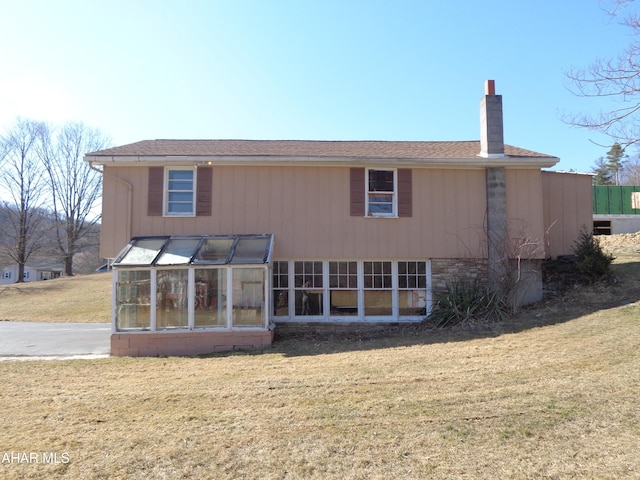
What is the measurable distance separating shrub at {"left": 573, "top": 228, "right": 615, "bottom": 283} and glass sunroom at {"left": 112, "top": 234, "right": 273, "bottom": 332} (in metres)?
8.57

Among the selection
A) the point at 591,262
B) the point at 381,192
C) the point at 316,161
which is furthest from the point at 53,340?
the point at 591,262

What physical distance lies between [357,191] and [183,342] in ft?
18.6

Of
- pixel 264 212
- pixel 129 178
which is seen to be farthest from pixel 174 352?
pixel 129 178

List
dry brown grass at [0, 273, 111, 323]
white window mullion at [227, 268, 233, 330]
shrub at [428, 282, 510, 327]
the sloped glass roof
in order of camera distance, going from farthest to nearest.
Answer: dry brown grass at [0, 273, 111, 323] < shrub at [428, 282, 510, 327] < the sloped glass roof < white window mullion at [227, 268, 233, 330]

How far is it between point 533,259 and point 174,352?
368 inches

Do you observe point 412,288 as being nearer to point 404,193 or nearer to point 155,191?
point 404,193

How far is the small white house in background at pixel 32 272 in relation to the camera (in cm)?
6179

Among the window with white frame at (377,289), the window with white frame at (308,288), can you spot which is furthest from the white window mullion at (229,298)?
the window with white frame at (377,289)

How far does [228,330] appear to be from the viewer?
9062 millimetres

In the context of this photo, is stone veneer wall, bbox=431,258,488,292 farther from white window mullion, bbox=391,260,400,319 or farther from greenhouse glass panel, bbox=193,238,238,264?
greenhouse glass panel, bbox=193,238,238,264

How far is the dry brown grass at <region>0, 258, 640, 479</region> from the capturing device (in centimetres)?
368

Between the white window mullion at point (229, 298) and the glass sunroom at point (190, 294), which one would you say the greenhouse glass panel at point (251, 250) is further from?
the white window mullion at point (229, 298)

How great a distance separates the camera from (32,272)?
65.1 meters

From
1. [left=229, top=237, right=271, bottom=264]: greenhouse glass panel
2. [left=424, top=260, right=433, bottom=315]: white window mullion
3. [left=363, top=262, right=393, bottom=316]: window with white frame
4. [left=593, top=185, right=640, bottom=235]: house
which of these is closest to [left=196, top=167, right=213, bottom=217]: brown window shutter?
[left=229, top=237, right=271, bottom=264]: greenhouse glass panel
